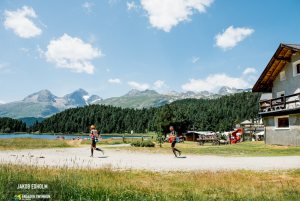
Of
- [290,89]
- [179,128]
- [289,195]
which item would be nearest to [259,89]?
[290,89]

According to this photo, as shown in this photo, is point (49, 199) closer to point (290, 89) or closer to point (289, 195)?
point (289, 195)

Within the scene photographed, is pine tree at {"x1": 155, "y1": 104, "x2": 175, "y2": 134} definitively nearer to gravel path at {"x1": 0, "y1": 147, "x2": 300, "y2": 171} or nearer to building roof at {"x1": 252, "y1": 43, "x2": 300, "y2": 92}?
building roof at {"x1": 252, "y1": 43, "x2": 300, "y2": 92}

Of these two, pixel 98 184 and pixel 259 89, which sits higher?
pixel 259 89

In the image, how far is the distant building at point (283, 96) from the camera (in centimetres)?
2144

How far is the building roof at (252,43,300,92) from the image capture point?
23.3 metres

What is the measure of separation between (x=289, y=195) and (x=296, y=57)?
921 inches

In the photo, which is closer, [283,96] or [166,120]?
[283,96]

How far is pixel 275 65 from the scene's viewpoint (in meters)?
25.7

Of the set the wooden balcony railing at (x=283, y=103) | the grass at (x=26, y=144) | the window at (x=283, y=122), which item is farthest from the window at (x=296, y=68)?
the grass at (x=26, y=144)

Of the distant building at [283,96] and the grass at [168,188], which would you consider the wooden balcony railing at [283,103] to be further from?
the grass at [168,188]

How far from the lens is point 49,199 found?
16.2ft

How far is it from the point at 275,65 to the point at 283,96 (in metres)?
5.79

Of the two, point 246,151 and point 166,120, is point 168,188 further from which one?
point 166,120

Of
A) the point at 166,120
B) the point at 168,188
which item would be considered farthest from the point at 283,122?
the point at 166,120
